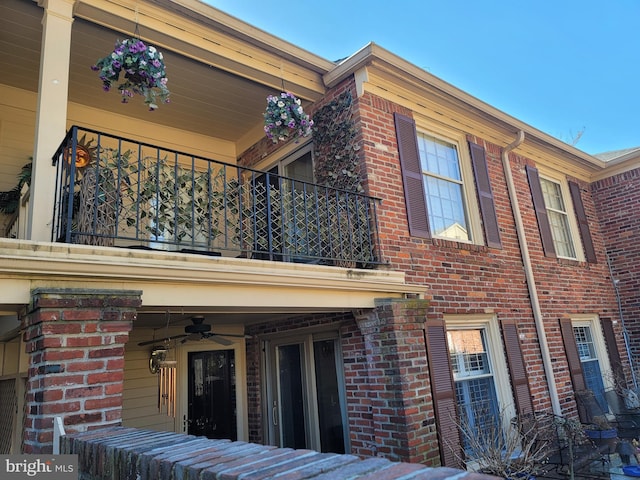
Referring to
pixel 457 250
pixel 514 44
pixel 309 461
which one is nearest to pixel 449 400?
pixel 457 250

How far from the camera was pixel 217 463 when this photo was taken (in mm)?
1346

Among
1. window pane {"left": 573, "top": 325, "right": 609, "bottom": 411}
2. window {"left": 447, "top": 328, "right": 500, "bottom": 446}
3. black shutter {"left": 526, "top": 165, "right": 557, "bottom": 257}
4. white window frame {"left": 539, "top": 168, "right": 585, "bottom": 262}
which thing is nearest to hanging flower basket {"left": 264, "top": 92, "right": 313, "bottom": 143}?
window {"left": 447, "top": 328, "right": 500, "bottom": 446}

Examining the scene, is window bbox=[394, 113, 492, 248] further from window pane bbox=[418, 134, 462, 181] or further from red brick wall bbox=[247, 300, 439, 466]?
red brick wall bbox=[247, 300, 439, 466]

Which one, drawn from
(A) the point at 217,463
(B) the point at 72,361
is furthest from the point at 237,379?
(A) the point at 217,463

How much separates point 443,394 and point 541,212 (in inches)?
177

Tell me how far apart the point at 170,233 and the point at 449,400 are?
11.8 feet

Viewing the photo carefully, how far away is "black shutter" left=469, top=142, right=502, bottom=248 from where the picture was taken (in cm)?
665

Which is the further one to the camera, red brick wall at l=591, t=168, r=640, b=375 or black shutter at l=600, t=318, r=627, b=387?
red brick wall at l=591, t=168, r=640, b=375

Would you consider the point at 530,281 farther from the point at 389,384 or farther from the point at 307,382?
the point at 307,382

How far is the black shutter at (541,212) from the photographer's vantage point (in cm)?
770

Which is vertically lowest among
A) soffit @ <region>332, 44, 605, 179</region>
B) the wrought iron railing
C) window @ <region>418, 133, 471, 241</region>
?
the wrought iron railing

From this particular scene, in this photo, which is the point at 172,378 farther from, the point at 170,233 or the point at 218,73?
the point at 218,73

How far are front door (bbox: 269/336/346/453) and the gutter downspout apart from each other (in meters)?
3.40

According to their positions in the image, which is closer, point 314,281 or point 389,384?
point 314,281
